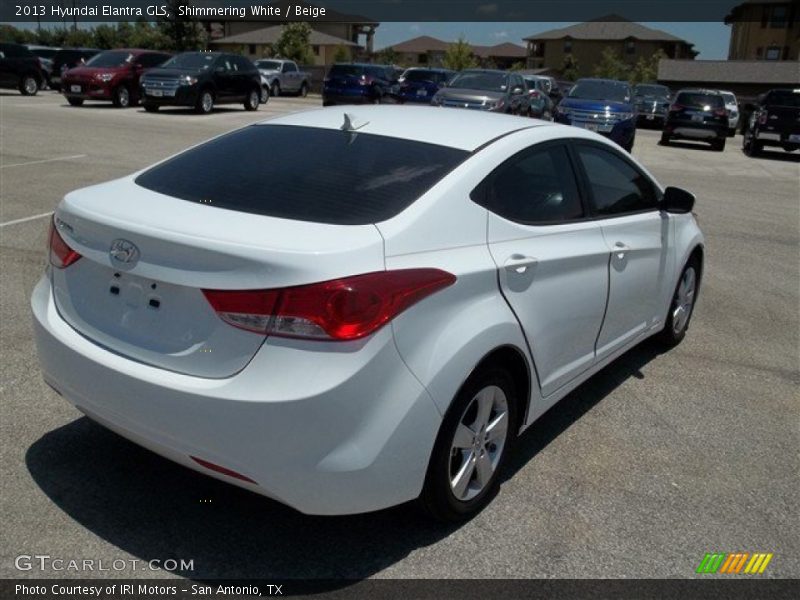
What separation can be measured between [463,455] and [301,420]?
0.89 meters

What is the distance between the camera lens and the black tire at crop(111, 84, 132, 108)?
80.4 ft

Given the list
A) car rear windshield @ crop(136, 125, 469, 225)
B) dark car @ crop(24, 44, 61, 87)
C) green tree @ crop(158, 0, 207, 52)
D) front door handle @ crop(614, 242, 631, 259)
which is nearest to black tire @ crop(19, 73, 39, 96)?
dark car @ crop(24, 44, 61, 87)

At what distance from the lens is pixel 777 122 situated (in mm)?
21516

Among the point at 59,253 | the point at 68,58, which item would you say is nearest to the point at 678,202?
the point at 59,253

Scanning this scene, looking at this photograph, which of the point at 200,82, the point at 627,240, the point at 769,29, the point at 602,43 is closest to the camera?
the point at 627,240

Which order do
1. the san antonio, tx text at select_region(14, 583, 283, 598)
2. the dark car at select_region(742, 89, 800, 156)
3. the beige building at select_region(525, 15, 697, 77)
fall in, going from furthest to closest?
the beige building at select_region(525, 15, 697, 77)
the dark car at select_region(742, 89, 800, 156)
the san antonio, tx text at select_region(14, 583, 283, 598)

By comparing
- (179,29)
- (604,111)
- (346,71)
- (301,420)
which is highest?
(179,29)

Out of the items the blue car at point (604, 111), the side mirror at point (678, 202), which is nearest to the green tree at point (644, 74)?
the blue car at point (604, 111)

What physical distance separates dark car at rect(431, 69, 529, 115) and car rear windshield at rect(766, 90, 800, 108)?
6.87 meters

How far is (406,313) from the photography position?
9.10 ft

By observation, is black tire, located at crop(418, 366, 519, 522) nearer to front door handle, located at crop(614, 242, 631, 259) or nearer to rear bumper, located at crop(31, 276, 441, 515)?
rear bumper, located at crop(31, 276, 441, 515)

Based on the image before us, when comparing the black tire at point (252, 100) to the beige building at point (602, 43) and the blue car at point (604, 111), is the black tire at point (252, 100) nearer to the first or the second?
the blue car at point (604, 111)

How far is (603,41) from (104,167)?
8290cm

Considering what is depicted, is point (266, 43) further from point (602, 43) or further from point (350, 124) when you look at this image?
point (350, 124)
